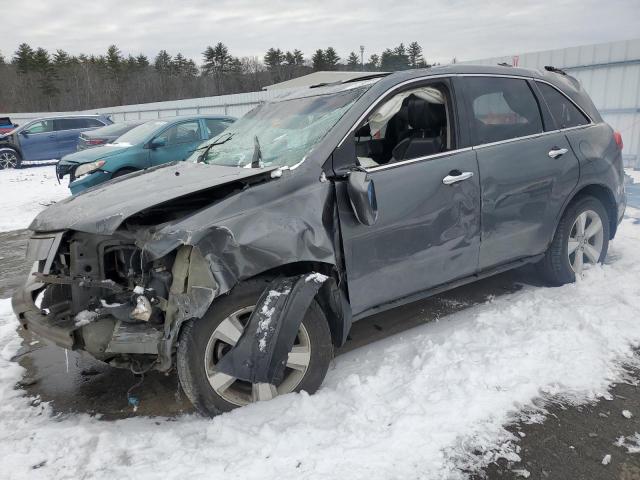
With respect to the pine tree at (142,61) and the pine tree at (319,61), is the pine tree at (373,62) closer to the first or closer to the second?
the pine tree at (319,61)

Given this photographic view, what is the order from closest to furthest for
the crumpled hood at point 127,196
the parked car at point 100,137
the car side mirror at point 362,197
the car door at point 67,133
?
the crumpled hood at point 127,196
the car side mirror at point 362,197
the parked car at point 100,137
the car door at point 67,133

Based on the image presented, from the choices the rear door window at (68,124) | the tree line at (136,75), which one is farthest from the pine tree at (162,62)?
the rear door window at (68,124)

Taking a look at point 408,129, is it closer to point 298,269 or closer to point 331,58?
point 298,269

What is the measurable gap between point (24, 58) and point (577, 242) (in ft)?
244

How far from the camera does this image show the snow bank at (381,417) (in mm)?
2357

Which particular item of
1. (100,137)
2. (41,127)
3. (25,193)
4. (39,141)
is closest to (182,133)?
(100,137)

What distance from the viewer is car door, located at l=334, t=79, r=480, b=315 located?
303 centimetres

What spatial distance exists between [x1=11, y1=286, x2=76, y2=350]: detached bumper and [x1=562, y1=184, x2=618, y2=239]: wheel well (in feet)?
12.7

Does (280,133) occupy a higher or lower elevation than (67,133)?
higher

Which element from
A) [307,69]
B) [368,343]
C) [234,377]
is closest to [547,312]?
[368,343]

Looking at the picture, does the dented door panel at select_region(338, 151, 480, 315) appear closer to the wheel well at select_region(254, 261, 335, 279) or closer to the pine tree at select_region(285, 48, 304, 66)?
the wheel well at select_region(254, 261, 335, 279)

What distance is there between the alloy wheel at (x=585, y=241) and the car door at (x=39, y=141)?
16808mm

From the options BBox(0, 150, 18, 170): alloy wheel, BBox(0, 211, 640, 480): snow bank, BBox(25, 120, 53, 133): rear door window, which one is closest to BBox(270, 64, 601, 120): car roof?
BBox(0, 211, 640, 480): snow bank

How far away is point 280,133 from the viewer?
11.6 feet
